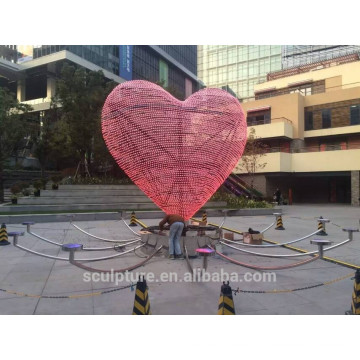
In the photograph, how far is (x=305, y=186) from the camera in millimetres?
32312

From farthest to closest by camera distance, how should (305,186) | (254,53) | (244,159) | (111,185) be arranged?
(254,53) → (305,186) → (244,159) → (111,185)

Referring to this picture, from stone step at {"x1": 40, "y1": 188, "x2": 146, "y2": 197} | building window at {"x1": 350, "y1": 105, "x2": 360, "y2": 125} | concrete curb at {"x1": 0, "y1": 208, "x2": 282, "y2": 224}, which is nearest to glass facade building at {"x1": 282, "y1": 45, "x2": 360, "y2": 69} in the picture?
building window at {"x1": 350, "y1": 105, "x2": 360, "y2": 125}

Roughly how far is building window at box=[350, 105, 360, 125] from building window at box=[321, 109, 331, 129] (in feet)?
5.51

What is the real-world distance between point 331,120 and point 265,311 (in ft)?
90.6

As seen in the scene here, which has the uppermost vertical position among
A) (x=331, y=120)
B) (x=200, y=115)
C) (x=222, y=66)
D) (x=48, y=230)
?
(x=222, y=66)

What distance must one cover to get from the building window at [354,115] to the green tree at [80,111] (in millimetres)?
18916

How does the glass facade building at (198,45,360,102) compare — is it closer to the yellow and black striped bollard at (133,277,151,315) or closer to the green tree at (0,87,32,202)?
the green tree at (0,87,32,202)

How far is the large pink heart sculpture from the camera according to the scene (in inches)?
269

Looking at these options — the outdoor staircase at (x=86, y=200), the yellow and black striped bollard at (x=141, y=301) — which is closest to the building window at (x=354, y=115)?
the outdoor staircase at (x=86, y=200)

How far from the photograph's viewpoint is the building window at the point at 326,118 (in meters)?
29.1

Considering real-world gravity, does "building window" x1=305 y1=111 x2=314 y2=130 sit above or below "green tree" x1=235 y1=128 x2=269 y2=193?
above
